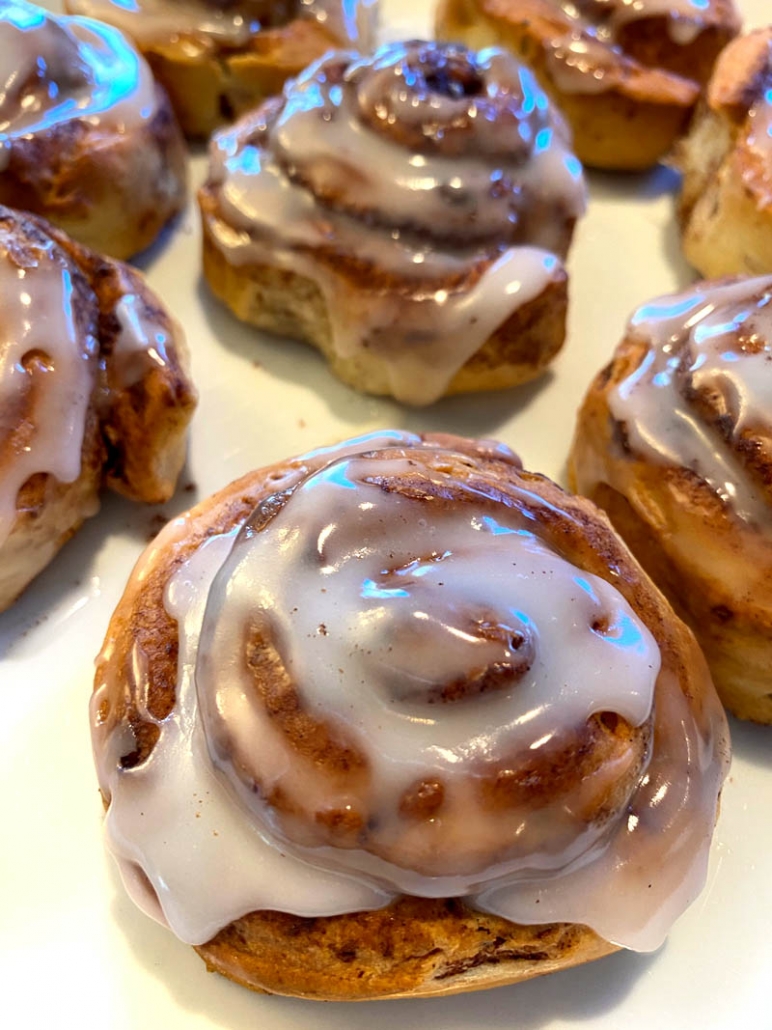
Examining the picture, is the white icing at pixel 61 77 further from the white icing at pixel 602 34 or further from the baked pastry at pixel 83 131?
the white icing at pixel 602 34

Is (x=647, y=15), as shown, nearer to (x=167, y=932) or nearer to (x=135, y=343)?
(x=135, y=343)

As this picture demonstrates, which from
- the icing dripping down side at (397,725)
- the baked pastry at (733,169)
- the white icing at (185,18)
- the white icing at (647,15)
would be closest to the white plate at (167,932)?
the icing dripping down side at (397,725)

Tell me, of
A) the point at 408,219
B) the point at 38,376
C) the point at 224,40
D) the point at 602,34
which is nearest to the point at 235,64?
the point at 224,40

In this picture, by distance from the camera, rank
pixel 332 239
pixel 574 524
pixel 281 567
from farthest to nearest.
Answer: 1. pixel 332 239
2. pixel 574 524
3. pixel 281 567

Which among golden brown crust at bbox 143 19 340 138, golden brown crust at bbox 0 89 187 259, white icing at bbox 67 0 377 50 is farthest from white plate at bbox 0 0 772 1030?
white icing at bbox 67 0 377 50

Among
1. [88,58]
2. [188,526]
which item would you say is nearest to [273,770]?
[188,526]

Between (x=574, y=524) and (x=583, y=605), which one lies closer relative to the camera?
(x=583, y=605)

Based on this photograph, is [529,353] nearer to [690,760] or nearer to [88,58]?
[690,760]
